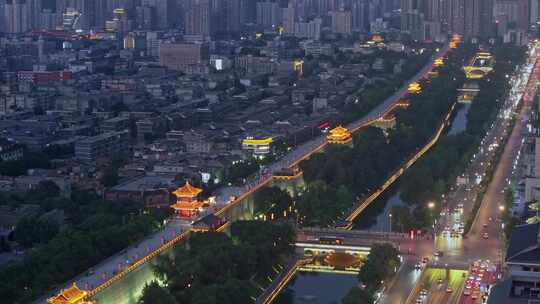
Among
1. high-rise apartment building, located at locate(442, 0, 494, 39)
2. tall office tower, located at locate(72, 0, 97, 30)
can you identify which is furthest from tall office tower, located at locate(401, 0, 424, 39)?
tall office tower, located at locate(72, 0, 97, 30)

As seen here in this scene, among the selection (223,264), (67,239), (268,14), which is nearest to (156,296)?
(223,264)

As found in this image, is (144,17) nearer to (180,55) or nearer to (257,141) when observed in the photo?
(180,55)

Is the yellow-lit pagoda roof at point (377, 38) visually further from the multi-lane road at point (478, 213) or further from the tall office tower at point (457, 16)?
the multi-lane road at point (478, 213)

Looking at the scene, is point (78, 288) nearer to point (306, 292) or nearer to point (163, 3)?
point (306, 292)

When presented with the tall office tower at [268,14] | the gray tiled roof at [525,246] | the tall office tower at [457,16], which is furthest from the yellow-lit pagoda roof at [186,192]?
the tall office tower at [268,14]

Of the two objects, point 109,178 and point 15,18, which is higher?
point 15,18

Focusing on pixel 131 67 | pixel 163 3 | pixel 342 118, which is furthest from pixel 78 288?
pixel 163 3
